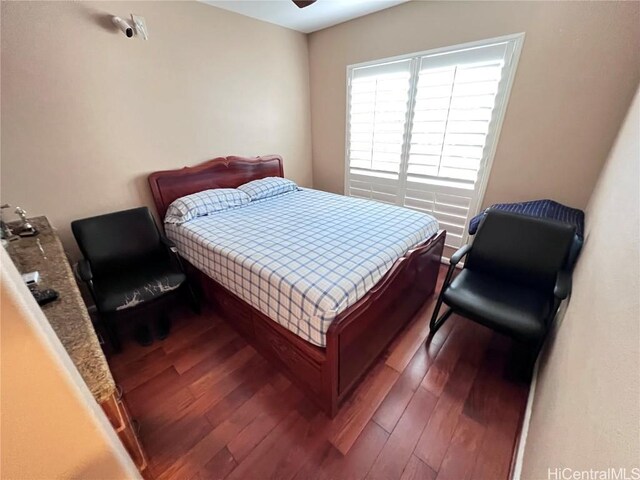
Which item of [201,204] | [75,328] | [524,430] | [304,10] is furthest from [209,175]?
[524,430]

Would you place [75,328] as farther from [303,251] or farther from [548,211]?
[548,211]

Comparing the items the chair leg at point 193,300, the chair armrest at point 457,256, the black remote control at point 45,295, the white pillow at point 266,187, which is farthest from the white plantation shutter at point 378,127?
the black remote control at point 45,295

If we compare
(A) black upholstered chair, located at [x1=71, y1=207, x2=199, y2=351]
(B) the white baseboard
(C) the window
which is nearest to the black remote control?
(A) black upholstered chair, located at [x1=71, y1=207, x2=199, y2=351]

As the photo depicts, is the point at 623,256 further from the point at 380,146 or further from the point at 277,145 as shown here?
the point at 277,145

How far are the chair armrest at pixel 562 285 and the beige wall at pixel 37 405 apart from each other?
6.40 feet

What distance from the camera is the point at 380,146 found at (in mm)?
2975

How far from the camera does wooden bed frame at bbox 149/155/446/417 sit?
52.1 inches

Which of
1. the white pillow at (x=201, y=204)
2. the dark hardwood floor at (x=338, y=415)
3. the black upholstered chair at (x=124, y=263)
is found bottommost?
the dark hardwood floor at (x=338, y=415)

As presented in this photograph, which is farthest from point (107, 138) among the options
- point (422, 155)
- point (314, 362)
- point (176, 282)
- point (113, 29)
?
point (422, 155)

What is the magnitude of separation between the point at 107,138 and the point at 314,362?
7.59ft

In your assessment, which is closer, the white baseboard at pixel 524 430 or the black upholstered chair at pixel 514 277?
the white baseboard at pixel 524 430

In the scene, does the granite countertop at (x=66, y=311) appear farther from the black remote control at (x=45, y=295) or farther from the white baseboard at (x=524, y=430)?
the white baseboard at (x=524, y=430)

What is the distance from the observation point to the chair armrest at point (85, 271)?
65.6 inches

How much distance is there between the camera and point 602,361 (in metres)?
0.71
